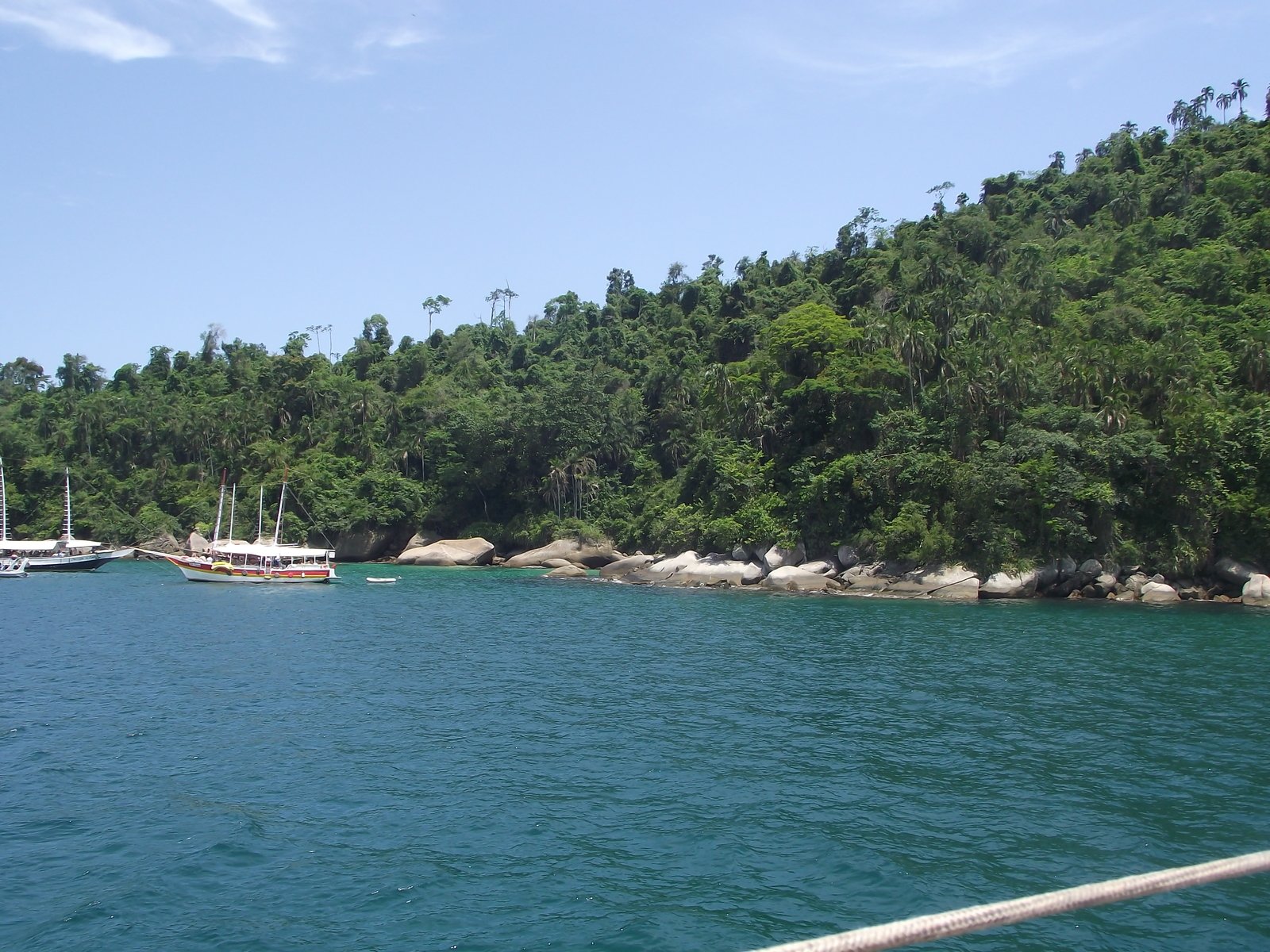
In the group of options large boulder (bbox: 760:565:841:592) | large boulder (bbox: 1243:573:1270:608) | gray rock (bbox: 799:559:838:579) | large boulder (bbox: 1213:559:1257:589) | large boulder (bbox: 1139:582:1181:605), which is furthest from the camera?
gray rock (bbox: 799:559:838:579)

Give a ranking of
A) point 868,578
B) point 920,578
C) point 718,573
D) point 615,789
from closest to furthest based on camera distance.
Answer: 1. point 615,789
2. point 920,578
3. point 868,578
4. point 718,573

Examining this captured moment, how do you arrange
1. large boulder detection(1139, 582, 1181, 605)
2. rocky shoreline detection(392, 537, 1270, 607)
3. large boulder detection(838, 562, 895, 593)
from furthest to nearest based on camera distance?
1. large boulder detection(838, 562, 895, 593)
2. rocky shoreline detection(392, 537, 1270, 607)
3. large boulder detection(1139, 582, 1181, 605)

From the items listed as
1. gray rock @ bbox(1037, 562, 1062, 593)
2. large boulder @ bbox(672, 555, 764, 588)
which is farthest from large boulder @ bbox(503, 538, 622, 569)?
gray rock @ bbox(1037, 562, 1062, 593)

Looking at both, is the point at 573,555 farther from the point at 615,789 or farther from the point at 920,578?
the point at 615,789

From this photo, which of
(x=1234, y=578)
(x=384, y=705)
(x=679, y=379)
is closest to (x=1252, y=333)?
(x=1234, y=578)

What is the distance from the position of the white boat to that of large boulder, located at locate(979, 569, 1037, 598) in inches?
2635

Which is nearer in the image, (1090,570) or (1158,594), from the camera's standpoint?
(1158,594)

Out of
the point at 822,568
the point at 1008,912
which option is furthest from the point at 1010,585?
the point at 1008,912

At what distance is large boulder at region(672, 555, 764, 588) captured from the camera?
60.4 m

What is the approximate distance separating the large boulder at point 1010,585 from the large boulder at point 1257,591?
9.96m

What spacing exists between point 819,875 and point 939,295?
192ft

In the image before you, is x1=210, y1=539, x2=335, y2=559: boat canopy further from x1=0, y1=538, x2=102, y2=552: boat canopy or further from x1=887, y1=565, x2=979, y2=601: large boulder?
x1=887, y1=565, x2=979, y2=601: large boulder

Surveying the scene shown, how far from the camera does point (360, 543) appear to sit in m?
87.4

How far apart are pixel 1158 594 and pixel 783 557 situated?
69.6 ft
